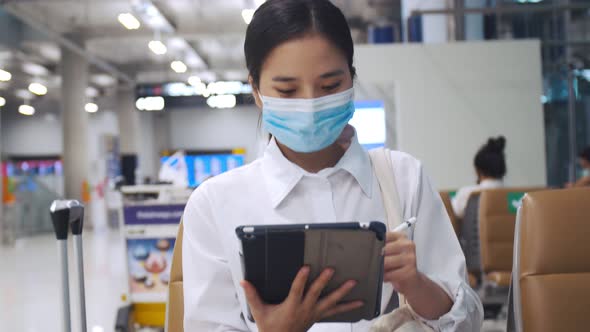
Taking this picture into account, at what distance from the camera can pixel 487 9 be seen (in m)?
6.74

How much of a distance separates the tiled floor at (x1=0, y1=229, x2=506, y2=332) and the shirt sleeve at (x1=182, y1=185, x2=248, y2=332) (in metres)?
3.55

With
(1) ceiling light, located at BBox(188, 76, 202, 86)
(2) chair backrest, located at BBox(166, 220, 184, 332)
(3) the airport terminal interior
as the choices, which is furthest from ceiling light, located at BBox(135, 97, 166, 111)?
(2) chair backrest, located at BBox(166, 220, 184, 332)

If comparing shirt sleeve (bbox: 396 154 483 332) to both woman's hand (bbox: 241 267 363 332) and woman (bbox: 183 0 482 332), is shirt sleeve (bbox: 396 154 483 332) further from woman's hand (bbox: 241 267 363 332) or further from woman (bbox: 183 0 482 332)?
woman's hand (bbox: 241 267 363 332)

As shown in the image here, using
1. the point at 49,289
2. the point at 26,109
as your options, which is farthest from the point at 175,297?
the point at 26,109

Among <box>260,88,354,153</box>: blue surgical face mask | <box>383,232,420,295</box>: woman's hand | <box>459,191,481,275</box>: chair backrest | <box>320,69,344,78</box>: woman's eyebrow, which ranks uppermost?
<box>320,69,344,78</box>: woman's eyebrow

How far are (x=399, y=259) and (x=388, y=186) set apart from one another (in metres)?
0.26

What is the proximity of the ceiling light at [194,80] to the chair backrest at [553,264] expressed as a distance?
17.0 metres

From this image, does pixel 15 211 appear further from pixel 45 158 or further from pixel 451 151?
pixel 451 151

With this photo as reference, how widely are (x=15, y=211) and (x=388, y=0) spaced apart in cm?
980

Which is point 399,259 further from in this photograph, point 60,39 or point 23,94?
point 23,94

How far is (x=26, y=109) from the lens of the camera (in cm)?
2264

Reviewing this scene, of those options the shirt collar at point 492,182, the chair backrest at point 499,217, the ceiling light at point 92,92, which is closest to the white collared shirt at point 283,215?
the chair backrest at point 499,217

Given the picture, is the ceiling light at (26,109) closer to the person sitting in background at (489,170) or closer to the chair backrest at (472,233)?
the person sitting in background at (489,170)

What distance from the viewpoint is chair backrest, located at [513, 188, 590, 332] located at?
1.58m
